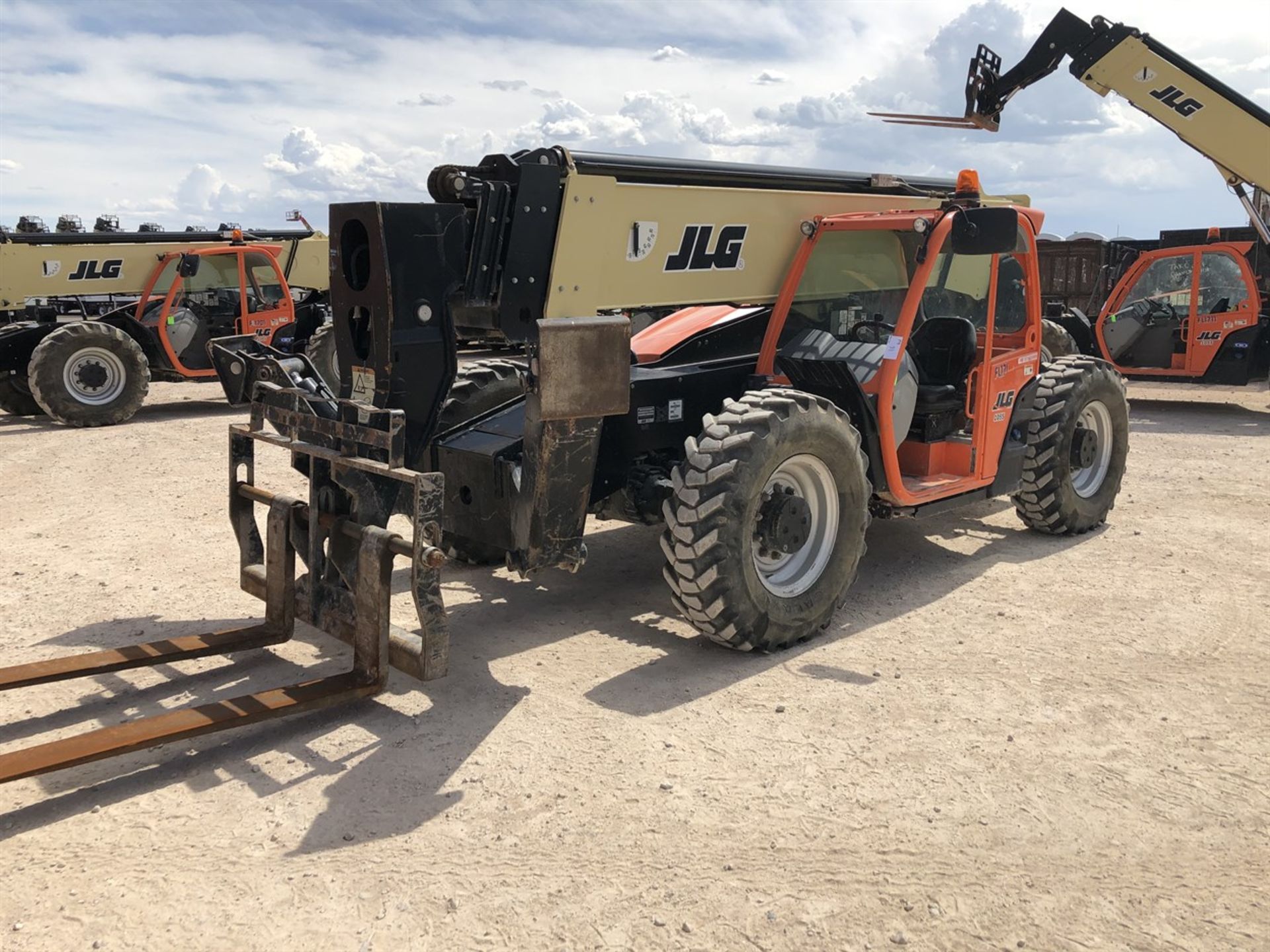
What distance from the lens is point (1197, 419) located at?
1333 cm

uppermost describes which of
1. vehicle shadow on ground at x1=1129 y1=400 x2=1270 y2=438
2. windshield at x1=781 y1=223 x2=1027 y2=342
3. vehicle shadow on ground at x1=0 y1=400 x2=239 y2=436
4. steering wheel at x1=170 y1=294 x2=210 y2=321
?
windshield at x1=781 y1=223 x2=1027 y2=342

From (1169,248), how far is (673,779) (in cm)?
1324

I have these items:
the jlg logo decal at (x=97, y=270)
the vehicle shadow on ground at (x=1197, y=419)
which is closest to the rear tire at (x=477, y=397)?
the vehicle shadow on ground at (x=1197, y=419)

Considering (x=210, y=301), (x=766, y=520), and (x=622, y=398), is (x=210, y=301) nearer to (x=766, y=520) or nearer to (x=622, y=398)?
(x=622, y=398)

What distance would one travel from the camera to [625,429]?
5.41 meters

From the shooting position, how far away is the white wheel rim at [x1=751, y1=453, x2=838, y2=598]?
5.27 meters

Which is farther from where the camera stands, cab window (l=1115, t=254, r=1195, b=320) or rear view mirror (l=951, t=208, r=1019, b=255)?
cab window (l=1115, t=254, r=1195, b=320)

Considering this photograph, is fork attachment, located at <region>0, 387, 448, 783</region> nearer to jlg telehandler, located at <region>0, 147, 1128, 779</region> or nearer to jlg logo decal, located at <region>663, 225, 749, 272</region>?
jlg telehandler, located at <region>0, 147, 1128, 779</region>

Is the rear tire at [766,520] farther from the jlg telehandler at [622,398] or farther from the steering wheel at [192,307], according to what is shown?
the steering wheel at [192,307]

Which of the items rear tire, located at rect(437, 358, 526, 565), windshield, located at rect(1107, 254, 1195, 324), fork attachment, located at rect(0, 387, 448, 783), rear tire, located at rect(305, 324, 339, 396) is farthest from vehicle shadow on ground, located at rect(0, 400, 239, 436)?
windshield, located at rect(1107, 254, 1195, 324)

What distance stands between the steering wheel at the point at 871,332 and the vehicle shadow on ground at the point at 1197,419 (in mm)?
7372

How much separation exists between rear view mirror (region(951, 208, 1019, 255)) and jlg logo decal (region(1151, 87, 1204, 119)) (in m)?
8.86

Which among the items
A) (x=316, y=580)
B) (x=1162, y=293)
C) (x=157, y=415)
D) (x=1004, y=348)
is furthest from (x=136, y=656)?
(x=1162, y=293)

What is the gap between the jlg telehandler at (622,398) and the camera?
14.8ft
